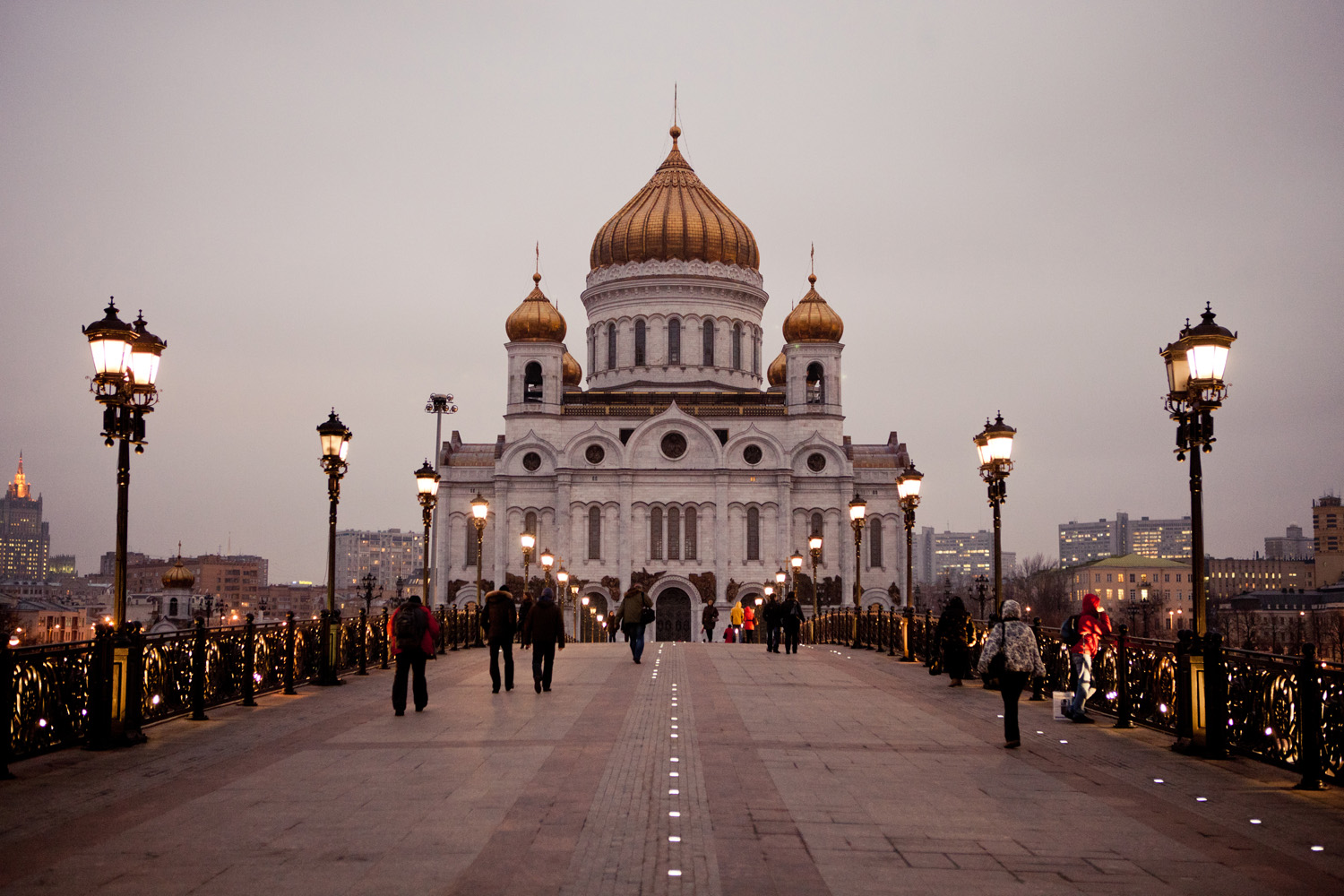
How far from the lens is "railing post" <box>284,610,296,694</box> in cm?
1692

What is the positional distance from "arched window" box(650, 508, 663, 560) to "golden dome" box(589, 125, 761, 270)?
43.5 ft

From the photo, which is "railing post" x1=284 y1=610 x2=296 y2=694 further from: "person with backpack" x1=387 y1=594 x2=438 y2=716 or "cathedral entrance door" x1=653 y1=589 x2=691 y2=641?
Answer: "cathedral entrance door" x1=653 y1=589 x2=691 y2=641

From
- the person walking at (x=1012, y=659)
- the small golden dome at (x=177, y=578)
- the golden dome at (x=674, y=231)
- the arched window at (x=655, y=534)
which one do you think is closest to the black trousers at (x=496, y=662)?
the person walking at (x=1012, y=659)

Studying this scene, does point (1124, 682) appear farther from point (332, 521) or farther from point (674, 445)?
point (674, 445)

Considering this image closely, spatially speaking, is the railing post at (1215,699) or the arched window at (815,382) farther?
the arched window at (815,382)

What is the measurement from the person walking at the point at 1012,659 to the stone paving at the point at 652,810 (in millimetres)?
329

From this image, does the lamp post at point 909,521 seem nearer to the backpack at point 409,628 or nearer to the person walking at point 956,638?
the person walking at point 956,638

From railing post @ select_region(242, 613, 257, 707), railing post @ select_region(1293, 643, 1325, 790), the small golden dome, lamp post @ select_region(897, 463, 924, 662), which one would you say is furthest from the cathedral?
railing post @ select_region(1293, 643, 1325, 790)

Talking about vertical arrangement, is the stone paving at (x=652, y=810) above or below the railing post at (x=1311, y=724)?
below

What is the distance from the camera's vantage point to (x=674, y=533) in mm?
60219

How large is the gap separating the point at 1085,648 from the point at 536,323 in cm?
5050

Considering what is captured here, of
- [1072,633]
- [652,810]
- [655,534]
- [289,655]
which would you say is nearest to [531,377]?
[655,534]

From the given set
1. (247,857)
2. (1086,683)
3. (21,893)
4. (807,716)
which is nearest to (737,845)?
(247,857)

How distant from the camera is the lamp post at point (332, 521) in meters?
18.4
